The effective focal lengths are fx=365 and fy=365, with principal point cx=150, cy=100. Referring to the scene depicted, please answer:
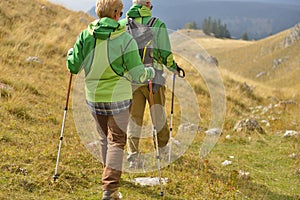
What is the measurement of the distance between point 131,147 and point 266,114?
355 inches

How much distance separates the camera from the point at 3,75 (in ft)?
31.9

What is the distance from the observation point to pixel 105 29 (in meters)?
4.30

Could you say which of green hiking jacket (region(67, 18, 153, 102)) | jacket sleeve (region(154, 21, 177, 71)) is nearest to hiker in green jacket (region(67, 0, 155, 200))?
green hiking jacket (region(67, 18, 153, 102))

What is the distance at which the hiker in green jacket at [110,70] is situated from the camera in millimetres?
4363

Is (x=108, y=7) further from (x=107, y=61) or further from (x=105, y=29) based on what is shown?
(x=107, y=61)

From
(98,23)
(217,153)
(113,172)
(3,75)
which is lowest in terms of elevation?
(217,153)

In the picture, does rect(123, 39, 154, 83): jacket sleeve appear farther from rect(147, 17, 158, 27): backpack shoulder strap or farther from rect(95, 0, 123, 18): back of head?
rect(147, 17, 158, 27): backpack shoulder strap

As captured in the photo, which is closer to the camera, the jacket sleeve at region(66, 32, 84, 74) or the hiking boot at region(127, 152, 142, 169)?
the jacket sleeve at region(66, 32, 84, 74)

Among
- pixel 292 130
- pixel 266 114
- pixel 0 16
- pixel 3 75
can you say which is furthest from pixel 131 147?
pixel 0 16

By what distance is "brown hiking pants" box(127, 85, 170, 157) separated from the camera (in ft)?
20.7

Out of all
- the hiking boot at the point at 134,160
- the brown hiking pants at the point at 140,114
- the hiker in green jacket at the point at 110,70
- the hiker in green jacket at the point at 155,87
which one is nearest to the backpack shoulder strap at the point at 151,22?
the hiker in green jacket at the point at 155,87

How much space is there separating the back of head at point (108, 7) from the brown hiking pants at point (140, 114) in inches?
78.3

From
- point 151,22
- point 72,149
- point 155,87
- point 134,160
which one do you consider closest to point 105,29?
point 151,22

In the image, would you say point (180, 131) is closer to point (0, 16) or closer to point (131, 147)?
point (131, 147)
